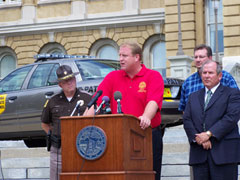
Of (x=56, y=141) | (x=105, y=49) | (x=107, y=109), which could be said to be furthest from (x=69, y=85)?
(x=105, y=49)

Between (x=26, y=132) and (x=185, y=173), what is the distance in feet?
9.84

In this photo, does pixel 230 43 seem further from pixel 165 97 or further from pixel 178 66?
pixel 165 97

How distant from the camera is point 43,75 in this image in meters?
11.8

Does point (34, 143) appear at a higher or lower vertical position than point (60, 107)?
lower

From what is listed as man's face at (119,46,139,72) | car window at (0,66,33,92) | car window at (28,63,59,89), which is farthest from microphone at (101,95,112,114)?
car window at (0,66,33,92)

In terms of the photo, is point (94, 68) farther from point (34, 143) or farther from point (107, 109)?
point (107, 109)

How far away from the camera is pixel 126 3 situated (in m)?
33.1

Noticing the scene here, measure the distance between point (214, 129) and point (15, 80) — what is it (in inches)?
231

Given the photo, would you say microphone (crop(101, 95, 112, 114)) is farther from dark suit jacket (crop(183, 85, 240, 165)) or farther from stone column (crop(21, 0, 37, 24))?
stone column (crop(21, 0, 37, 24))

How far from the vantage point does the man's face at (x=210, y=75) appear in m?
7.07

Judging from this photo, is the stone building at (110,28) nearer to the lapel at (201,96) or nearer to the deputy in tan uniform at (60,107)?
the deputy in tan uniform at (60,107)

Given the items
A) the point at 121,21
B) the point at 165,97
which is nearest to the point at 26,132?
the point at 165,97

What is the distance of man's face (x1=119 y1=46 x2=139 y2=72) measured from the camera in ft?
22.7

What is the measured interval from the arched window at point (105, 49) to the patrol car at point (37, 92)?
21977mm
